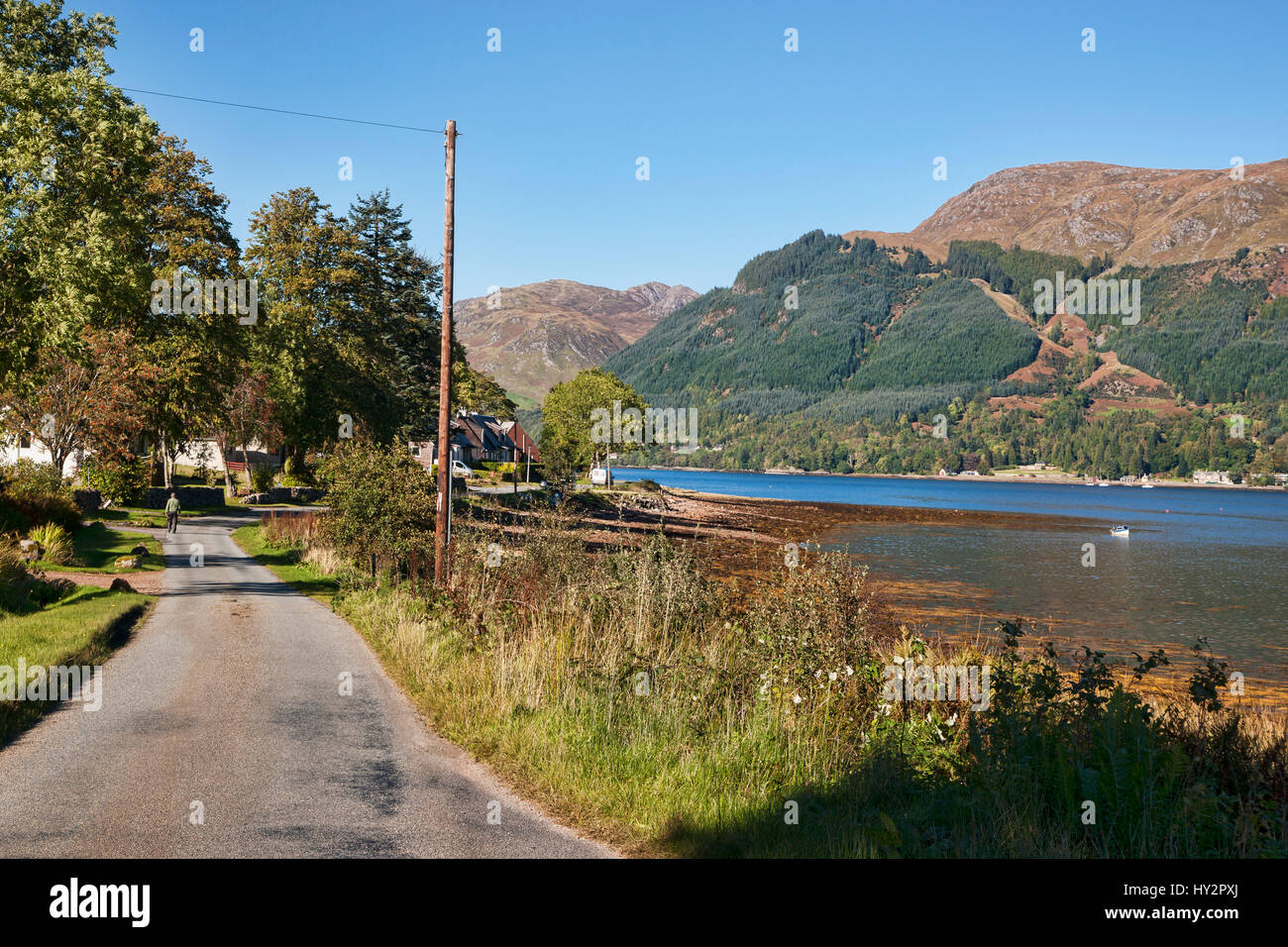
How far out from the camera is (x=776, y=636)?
11.2 m

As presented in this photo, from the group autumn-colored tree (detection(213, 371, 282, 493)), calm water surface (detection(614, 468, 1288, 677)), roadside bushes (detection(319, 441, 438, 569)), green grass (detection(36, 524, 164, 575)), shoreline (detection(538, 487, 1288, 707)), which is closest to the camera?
roadside bushes (detection(319, 441, 438, 569))

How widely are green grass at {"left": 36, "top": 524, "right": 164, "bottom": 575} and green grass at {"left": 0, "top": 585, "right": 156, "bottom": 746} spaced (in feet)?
16.6

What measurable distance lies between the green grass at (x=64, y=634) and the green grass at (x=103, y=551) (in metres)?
5.05

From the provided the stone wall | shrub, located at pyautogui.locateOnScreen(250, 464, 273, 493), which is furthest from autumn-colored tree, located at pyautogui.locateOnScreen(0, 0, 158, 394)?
shrub, located at pyautogui.locateOnScreen(250, 464, 273, 493)

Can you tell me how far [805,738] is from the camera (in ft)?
30.2

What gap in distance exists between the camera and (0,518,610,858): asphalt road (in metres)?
7.06

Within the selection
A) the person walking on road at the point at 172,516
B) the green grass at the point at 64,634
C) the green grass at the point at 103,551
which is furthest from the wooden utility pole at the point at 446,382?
the person walking on road at the point at 172,516

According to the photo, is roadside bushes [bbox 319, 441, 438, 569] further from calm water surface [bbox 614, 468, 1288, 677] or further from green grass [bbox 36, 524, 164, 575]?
calm water surface [bbox 614, 468, 1288, 677]

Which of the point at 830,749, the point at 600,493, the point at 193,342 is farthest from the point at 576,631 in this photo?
the point at 600,493

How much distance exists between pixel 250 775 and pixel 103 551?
2447cm

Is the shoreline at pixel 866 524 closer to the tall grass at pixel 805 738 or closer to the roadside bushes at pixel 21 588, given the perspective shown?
the tall grass at pixel 805 738

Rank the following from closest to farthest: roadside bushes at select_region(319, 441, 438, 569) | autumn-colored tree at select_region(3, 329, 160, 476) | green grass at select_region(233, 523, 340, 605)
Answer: roadside bushes at select_region(319, 441, 438, 569) < green grass at select_region(233, 523, 340, 605) < autumn-colored tree at select_region(3, 329, 160, 476)

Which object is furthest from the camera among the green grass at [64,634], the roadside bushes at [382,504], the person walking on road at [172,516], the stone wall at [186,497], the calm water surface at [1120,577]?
the stone wall at [186,497]

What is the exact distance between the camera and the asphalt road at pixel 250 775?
23.2 ft
